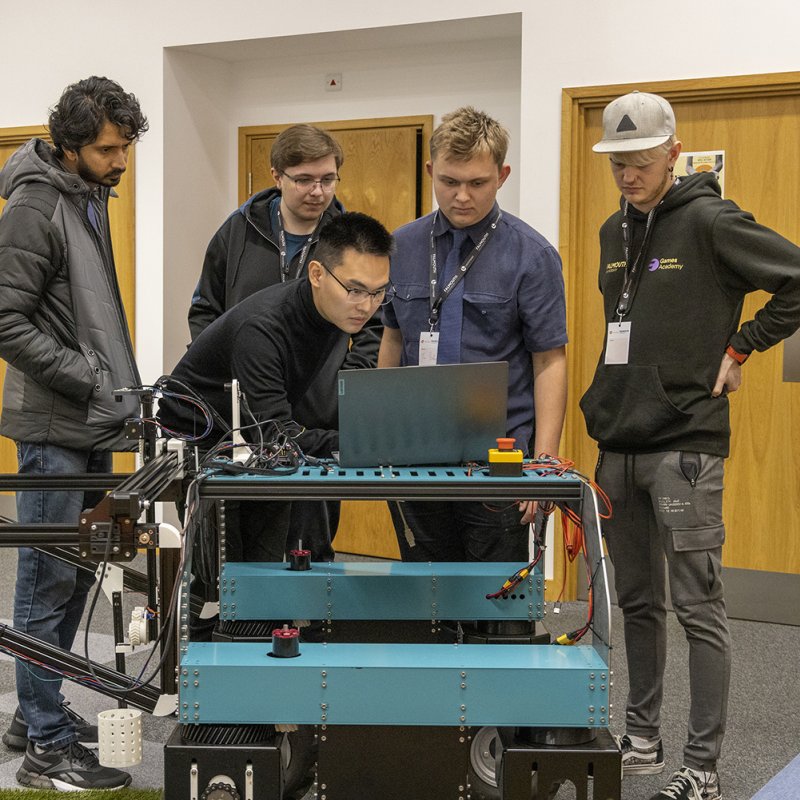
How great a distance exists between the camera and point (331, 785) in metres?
1.66

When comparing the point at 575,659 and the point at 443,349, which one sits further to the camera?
the point at 443,349

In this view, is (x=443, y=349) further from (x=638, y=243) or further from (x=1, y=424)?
(x=1, y=424)

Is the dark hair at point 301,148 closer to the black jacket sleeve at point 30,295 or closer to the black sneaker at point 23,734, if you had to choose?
the black jacket sleeve at point 30,295

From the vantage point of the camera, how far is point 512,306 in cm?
232

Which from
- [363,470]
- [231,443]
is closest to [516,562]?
[363,470]

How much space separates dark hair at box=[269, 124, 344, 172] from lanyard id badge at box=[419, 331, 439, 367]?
59 centimetres

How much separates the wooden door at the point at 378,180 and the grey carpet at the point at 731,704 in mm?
1093

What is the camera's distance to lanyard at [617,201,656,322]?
227 cm

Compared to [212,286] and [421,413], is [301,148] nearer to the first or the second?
[212,286]

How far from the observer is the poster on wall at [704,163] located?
151 inches

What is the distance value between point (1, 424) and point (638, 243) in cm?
152

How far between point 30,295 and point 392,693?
1.25 m

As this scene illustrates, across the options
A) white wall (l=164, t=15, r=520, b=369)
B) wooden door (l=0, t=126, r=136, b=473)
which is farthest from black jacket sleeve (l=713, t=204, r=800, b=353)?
wooden door (l=0, t=126, r=136, b=473)

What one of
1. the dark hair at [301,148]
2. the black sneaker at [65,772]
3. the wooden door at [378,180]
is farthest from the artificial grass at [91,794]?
the wooden door at [378,180]
